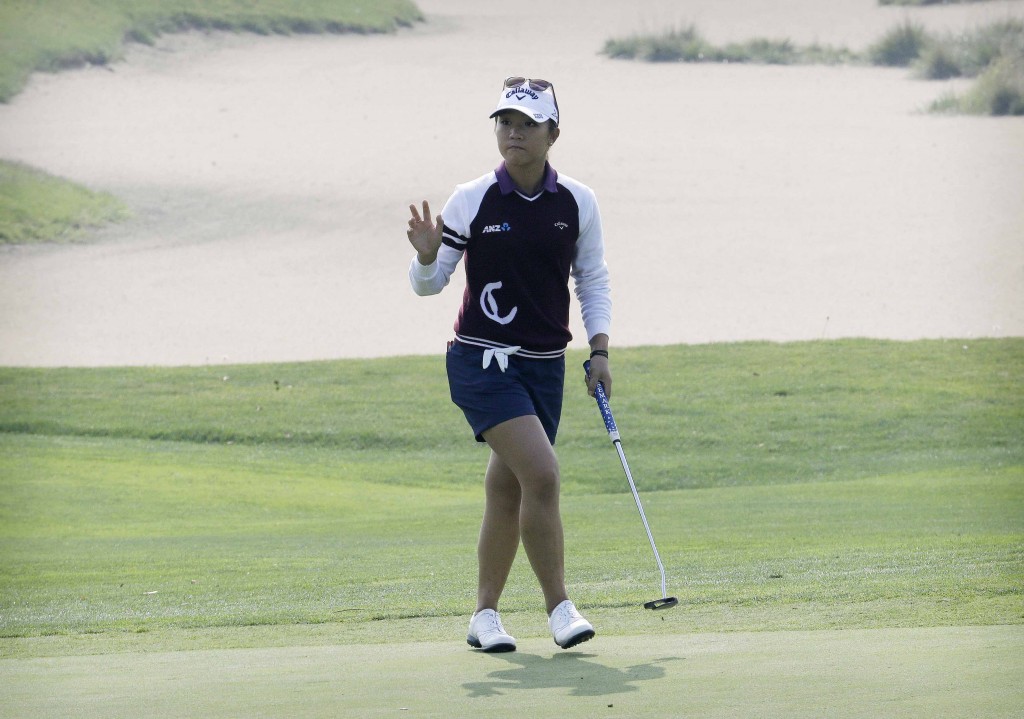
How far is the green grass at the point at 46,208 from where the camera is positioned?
33.0 m

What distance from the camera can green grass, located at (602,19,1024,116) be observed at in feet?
109

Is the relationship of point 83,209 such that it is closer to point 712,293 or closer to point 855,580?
point 712,293

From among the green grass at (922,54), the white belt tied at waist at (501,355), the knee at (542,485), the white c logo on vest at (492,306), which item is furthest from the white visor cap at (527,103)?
the green grass at (922,54)

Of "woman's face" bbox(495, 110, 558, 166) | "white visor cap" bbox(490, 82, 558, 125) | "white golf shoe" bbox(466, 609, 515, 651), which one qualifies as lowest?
"white golf shoe" bbox(466, 609, 515, 651)

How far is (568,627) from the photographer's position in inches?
175

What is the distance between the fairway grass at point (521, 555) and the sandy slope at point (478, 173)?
7794 millimetres

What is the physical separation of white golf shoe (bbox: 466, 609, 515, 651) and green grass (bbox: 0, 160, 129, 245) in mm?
29367

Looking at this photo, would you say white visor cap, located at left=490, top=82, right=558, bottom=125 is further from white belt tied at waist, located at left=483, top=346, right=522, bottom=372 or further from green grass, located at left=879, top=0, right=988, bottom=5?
green grass, located at left=879, top=0, right=988, bottom=5

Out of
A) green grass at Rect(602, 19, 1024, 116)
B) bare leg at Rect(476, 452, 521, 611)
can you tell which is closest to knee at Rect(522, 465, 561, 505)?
bare leg at Rect(476, 452, 521, 611)

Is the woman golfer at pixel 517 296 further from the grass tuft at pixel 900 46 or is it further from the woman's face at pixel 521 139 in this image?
the grass tuft at pixel 900 46

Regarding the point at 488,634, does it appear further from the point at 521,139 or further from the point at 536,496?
the point at 521,139

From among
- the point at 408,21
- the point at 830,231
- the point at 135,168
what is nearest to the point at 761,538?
the point at 830,231

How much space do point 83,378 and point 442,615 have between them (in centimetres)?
1479

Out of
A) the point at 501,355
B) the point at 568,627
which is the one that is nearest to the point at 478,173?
the point at 501,355
